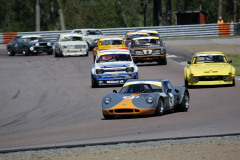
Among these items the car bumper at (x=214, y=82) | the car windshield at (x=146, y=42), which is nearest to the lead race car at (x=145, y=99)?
the car bumper at (x=214, y=82)

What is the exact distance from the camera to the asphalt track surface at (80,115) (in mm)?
11250

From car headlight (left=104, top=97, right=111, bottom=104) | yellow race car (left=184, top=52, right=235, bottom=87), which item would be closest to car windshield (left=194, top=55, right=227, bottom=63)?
yellow race car (left=184, top=52, right=235, bottom=87)

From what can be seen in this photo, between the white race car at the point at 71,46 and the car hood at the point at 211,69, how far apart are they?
602 inches

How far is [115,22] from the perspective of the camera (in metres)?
119

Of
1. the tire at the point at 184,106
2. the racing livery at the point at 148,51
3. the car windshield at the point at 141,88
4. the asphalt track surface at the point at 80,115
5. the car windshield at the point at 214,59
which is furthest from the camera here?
the racing livery at the point at 148,51

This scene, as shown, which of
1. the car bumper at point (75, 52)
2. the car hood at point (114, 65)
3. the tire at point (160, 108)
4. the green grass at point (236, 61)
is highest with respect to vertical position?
the tire at point (160, 108)

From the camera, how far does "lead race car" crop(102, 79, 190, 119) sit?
13508mm

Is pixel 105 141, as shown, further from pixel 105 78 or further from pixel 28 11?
pixel 28 11

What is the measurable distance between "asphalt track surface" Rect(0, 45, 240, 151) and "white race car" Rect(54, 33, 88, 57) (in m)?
7.95

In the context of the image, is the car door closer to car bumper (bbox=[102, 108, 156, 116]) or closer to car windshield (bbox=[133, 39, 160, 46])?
car bumper (bbox=[102, 108, 156, 116])

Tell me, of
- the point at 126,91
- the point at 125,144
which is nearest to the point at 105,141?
the point at 125,144

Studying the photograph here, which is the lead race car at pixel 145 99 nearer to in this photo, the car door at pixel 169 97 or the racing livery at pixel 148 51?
the car door at pixel 169 97

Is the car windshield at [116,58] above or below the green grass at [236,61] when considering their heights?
above

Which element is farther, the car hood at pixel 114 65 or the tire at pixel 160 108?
the car hood at pixel 114 65
